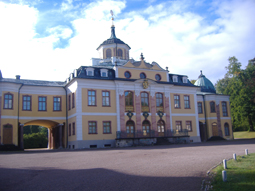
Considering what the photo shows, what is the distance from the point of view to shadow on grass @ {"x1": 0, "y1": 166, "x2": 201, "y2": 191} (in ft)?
29.3

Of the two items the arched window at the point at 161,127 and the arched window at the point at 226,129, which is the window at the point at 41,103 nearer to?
the arched window at the point at 161,127

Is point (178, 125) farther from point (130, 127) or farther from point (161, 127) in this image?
point (130, 127)

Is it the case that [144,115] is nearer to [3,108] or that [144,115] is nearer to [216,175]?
[3,108]

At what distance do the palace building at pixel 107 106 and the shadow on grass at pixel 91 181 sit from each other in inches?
816

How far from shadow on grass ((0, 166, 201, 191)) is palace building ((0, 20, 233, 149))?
68.0 feet

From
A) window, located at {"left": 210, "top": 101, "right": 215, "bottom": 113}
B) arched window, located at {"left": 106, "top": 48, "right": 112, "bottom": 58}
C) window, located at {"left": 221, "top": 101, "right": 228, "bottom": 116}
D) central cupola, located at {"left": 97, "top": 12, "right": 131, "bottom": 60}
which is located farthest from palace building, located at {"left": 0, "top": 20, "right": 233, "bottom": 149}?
window, located at {"left": 221, "top": 101, "right": 228, "bottom": 116}

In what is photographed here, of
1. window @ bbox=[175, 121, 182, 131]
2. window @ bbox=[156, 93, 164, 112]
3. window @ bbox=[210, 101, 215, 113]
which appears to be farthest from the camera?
window @ bbox=[210, 101, 215, 113]

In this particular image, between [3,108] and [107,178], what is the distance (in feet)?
81.7

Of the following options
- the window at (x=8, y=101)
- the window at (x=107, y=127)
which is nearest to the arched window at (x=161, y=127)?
the window at (x=107, y=127)

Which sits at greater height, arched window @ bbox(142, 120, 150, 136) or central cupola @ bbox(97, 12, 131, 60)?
central cupola @ bbox(97, 12, 131, 60)

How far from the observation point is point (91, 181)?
9.90 m

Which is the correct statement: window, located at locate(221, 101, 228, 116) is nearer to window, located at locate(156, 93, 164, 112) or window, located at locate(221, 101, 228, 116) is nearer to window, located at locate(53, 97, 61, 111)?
window, located at locate(156, 93, 164, 112)

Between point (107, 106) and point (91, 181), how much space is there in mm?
24255

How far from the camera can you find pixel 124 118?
3462 centimetres
